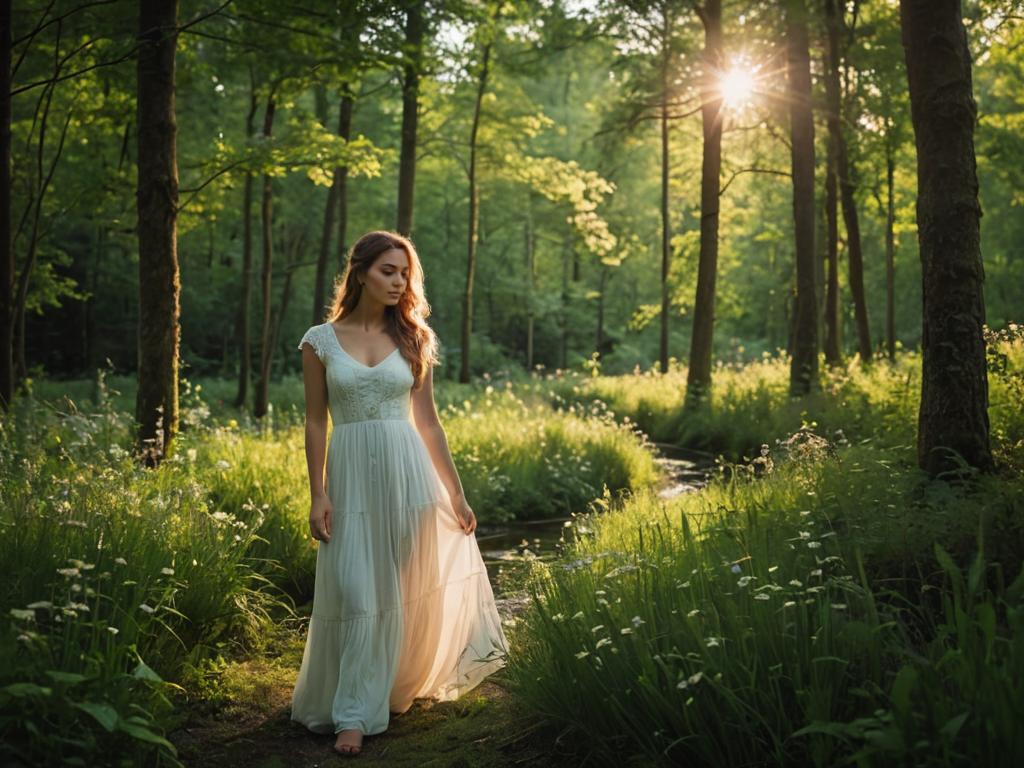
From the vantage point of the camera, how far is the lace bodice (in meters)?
4.54

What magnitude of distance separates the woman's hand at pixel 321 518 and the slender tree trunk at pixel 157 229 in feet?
10.2

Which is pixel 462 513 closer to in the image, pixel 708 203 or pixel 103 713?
pixel 103 713

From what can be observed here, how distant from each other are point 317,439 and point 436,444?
2.27 ft

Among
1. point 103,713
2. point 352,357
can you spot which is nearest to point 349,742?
point 103,713

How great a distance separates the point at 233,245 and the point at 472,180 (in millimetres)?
17025

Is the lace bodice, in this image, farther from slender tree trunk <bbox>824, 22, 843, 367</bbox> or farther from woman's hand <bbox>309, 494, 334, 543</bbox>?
slender tree trunk <bbox>824, 22, 843, 367</bbox>

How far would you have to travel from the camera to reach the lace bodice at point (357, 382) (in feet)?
14.9

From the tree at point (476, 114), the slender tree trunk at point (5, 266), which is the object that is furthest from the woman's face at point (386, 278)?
the tree at point (476, 114)

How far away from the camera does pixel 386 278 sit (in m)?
4.67

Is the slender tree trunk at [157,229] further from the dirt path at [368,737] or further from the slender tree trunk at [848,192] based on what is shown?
the slender tree trunk at [848,192]

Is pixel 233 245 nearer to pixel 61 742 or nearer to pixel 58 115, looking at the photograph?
pixel 58 115

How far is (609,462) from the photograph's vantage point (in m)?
12.0

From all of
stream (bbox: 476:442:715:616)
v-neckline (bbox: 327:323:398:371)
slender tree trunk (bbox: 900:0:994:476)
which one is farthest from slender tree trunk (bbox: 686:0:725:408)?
v-neckline (bbox: 327:323:398:371)

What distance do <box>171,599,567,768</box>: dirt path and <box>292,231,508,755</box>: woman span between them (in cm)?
11
